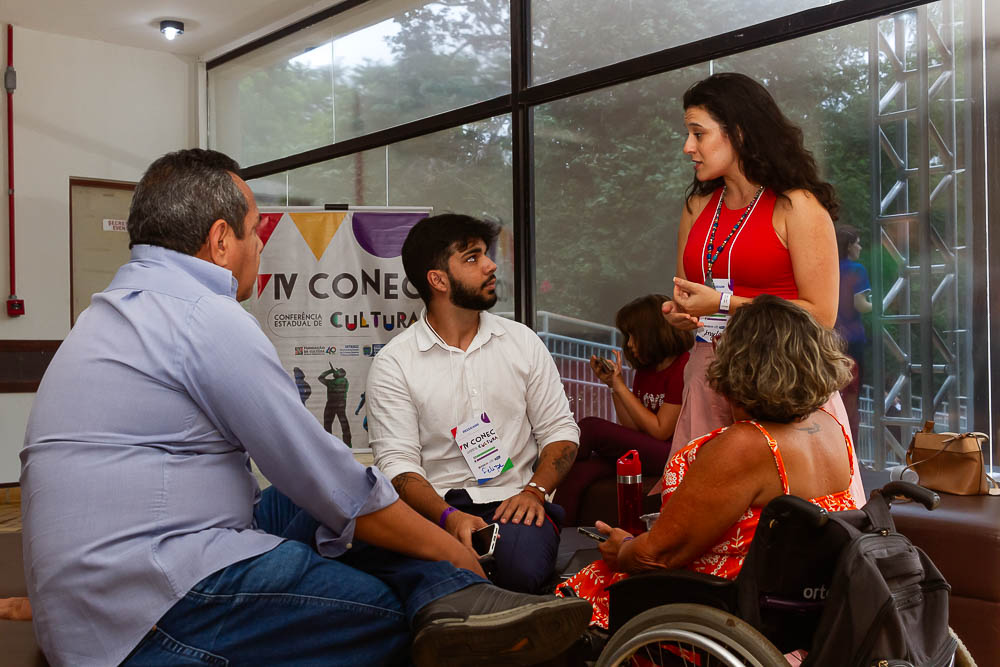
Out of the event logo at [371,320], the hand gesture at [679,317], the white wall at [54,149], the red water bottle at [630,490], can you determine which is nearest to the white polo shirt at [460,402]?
the red water bottle at [630,490]

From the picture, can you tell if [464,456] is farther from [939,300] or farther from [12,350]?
[12,350]

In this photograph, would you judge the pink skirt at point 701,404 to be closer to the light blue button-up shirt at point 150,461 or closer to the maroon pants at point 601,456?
the maroon pants at point 601,456

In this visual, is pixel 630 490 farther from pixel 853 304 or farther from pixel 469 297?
pixel 853 304

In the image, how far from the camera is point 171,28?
20.5 feet

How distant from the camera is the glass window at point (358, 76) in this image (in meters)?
5.13

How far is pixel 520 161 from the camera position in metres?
4.76

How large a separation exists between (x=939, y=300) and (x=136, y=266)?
2.85 m

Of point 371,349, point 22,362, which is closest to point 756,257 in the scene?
point 371,349

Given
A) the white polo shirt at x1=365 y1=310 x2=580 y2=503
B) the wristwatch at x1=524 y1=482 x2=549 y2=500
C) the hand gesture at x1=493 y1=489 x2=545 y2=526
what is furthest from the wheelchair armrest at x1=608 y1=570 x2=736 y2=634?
the white polo shirt at x1=365 y1=310 x2=580 y2=503

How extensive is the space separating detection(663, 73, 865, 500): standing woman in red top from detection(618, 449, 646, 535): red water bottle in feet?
0.89

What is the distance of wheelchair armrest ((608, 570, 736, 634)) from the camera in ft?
4.92

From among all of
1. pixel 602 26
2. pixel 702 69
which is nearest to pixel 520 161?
pixel 602 26

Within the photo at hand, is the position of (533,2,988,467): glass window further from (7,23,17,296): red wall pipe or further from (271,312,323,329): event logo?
(7,23,17,296): red wall pipe

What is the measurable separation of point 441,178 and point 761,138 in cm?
318
